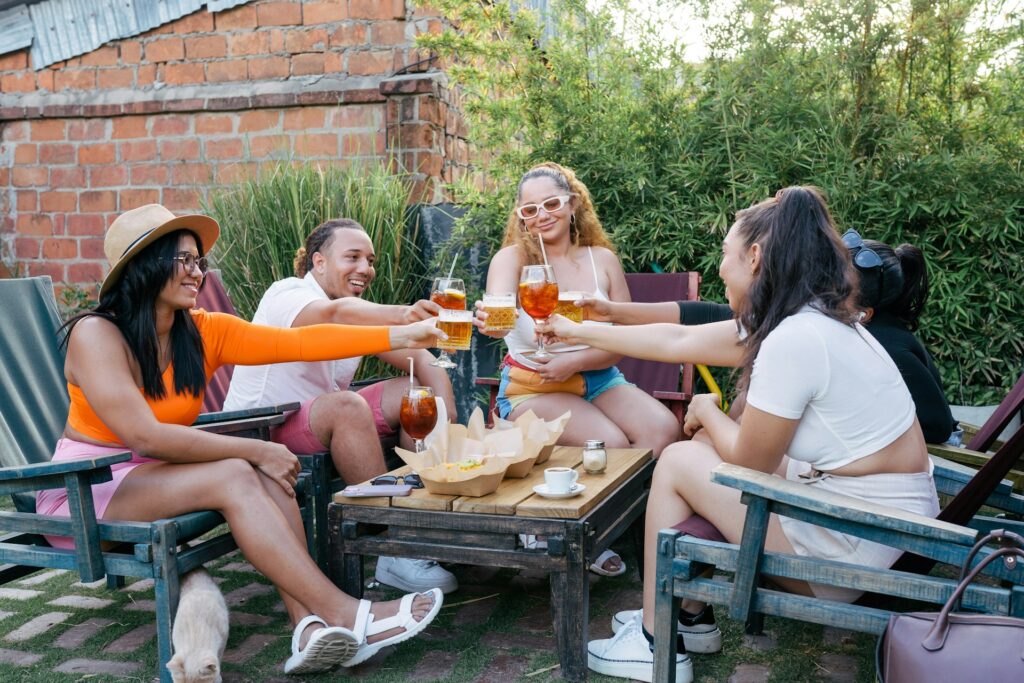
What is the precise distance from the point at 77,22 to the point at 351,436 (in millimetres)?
5874

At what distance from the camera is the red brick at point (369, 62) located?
258 inches

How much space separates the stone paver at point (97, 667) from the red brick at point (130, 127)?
5.45 m

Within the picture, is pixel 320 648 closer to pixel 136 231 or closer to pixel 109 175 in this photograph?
pixel 136 231

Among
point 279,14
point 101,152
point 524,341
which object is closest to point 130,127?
point 101,152

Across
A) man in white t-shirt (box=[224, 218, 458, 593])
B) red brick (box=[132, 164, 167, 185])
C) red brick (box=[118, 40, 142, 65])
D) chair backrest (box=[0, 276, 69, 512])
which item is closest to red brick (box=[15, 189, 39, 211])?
red brick (box=[132, 164, 167, 185])

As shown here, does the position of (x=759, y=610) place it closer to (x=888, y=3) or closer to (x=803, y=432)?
(x=803, y=432)

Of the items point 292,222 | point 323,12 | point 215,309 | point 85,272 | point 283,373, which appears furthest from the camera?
point 85,272

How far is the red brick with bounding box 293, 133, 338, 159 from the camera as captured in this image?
6.70 m

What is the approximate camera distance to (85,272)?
7.43 meters

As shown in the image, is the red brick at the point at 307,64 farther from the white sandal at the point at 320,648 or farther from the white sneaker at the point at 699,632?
the white sneaker at the point at 699,632

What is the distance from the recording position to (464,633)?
287 centimetres

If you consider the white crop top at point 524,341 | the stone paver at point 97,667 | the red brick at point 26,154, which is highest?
the red brick at point 26,154

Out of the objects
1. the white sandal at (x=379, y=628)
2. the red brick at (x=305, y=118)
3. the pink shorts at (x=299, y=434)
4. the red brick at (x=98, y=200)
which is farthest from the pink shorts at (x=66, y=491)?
the red brick at (x=98, y=200)

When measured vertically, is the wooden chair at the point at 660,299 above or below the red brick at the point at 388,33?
below
